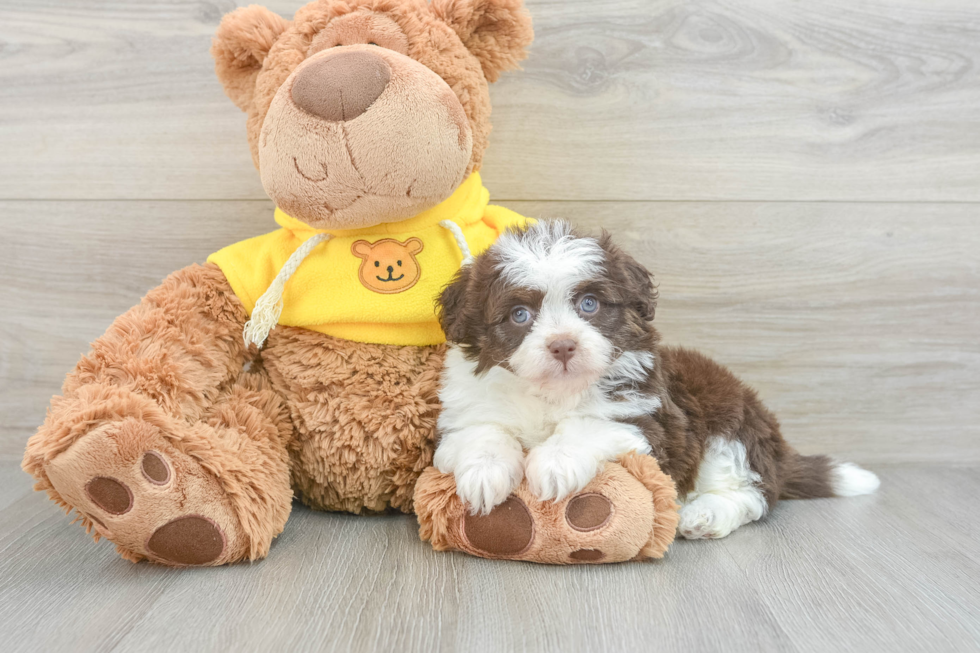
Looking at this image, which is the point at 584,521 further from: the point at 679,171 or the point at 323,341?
→ the point at 679,171

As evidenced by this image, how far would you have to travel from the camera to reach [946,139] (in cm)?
201

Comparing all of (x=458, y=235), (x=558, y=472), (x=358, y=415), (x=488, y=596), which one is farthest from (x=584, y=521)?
(x=458, y=235)

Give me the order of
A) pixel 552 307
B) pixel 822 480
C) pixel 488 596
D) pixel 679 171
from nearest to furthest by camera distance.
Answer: pixel 488 596 < pixel 552 307 < pixel 822 480 < pixel 679 171

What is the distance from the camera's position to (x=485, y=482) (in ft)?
4.29

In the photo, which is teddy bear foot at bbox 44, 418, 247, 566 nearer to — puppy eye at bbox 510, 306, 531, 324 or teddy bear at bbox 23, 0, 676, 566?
teddy bear at bbox 23, 0, 676, 566

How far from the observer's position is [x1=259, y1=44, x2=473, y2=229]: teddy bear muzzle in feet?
4.49

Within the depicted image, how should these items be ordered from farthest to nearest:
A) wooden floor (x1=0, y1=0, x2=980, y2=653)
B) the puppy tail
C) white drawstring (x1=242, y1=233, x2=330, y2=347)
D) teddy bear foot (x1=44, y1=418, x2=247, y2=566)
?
1. wooden floor (x1=0, y1=0, x2=980, y2=653)
2. the puppy tail
3. white drawstring (x1=242, y1=233, x2=330, y2=347)
4. teddy bear foot (x1=44, y1=418, x2=247, y2=566)

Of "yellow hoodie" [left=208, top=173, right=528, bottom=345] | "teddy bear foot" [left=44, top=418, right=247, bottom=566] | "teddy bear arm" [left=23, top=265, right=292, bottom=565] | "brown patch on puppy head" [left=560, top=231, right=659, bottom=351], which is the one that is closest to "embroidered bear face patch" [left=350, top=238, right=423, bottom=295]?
"yellow hoodie" [left=208, top=173, right=528, bottom=345]

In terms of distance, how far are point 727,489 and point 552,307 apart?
1.96ft

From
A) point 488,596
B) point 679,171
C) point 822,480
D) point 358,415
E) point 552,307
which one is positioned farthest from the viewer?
point 679,171

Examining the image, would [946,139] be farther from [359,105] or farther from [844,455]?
[359,105]

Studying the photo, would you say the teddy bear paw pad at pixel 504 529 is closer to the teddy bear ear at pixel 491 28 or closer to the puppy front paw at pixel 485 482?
the puppy front paw at pixel 485 482

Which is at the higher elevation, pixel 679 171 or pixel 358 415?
pixel 679 171

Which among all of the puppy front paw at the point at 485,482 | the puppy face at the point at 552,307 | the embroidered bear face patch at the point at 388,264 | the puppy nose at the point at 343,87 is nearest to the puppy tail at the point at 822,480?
the puppy face at the point at 552,307
